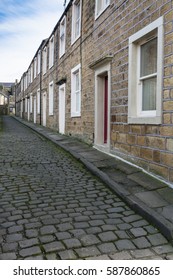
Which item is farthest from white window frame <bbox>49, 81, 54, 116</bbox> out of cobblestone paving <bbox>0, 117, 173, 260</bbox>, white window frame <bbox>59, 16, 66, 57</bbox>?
A: cobblestone paving <bbox>0, 117, 173, 260</bbox>

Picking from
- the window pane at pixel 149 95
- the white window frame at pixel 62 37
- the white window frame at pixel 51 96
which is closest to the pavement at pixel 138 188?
the window pane at pixel 149 95

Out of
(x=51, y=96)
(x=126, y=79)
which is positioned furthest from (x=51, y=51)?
(x=126, y=79)

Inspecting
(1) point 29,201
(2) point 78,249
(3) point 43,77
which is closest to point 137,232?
(2) point 78,249

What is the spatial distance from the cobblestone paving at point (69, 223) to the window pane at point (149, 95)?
191 cm

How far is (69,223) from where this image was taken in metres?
3.84

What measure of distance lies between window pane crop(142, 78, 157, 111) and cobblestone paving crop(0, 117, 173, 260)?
6.26 feet

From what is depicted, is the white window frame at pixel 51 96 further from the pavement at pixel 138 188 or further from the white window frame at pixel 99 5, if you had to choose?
the pavement at pixel 138 188

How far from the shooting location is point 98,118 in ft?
30.9

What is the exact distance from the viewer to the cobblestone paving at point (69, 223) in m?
3.12

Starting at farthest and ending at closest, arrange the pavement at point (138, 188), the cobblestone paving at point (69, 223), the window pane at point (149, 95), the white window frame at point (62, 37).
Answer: the white window frame at point (62, 37), the window pane at point (149, 95), the pavement at point (138, 188), the cobblestone paving at point (69, 223)

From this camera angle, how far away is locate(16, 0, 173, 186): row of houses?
17.7ft
